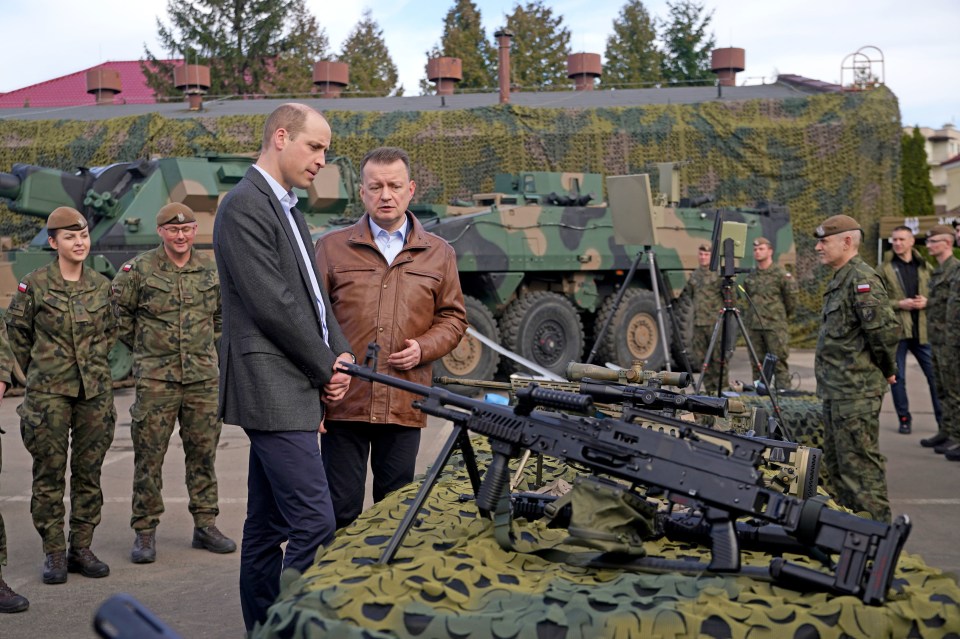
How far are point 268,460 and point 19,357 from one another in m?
2.42

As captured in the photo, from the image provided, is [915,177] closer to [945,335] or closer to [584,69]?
[584,69]

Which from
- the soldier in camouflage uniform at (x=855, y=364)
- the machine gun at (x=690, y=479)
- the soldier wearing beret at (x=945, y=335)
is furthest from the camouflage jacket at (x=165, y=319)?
→ the soldier wearing beret at (x=945, y=335)

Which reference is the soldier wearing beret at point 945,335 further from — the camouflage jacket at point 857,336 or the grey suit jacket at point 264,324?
the grey suit jacket at point 264,324

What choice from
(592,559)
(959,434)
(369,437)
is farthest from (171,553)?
(959,434)

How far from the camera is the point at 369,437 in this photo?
400 centimetres

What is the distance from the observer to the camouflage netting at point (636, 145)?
20969mm

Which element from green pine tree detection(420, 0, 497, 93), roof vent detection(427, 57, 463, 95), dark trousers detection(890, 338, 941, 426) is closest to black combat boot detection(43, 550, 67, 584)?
dark trousers detection(890, 338, 941, 426)

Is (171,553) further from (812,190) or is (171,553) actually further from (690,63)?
(690,63)

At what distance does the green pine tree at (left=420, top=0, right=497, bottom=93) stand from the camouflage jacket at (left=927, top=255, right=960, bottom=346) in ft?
87.1

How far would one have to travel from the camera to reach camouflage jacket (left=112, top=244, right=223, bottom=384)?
5434 millimetres

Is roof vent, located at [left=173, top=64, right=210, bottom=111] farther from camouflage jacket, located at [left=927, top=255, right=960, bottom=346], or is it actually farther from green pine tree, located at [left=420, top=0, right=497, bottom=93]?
camouflage jacket, located at [left=927, top=255, right=960, bottom=346]

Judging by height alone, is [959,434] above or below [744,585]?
below

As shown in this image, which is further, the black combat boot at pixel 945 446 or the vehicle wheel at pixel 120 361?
the vehicle wheel at pixel 120 361

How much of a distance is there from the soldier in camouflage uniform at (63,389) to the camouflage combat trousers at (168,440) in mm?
210
